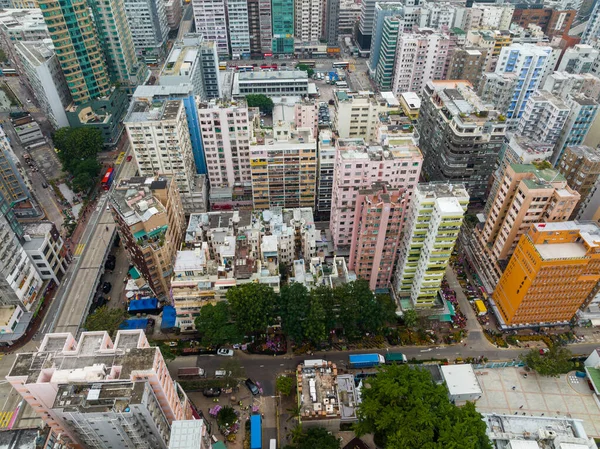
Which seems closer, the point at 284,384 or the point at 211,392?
the point at 284,384

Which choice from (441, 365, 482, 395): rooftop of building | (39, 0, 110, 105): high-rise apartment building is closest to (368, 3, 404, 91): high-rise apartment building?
(39, 0, 110, 105): high-rise apartment building

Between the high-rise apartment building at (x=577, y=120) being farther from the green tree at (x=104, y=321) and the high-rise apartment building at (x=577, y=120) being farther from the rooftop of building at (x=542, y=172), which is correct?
the green tree at (x=104, y=321)

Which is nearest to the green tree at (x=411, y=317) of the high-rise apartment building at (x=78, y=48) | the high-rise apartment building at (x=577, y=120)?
the high-rise apartment building at (x=577, y=120)

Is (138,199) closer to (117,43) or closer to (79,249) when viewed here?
(79,249)

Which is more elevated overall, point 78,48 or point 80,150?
point 78,48

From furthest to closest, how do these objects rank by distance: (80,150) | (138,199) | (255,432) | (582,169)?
1. (80,150)
2. (582,169)
3. (138,199)
4. (255,432)

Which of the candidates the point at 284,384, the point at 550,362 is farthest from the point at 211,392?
the point at 550,362
